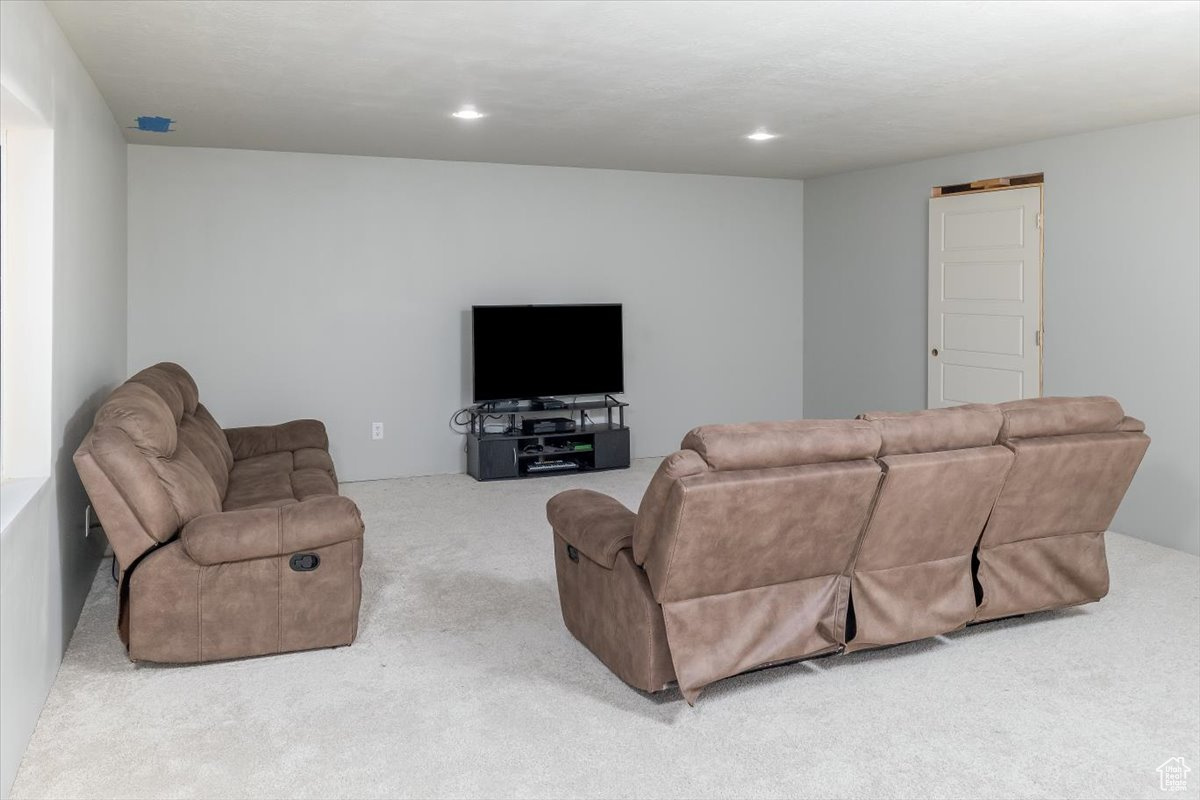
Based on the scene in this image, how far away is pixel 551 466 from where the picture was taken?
7.12m

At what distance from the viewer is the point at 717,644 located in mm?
3137

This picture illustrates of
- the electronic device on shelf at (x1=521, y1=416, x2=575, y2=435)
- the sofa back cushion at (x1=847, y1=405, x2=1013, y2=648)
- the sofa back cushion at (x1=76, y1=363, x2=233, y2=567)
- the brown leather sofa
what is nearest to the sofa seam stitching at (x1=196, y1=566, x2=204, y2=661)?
the brown leather sofa

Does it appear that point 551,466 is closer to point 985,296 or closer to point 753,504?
point 985,296

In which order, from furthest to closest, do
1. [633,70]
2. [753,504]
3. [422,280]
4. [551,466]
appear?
[551,466] → [422,280] → [633,70] → [753,504]

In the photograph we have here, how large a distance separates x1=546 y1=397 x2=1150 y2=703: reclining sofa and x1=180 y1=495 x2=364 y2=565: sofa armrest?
789mm

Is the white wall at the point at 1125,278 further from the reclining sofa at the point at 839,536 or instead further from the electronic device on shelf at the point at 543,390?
the electronic device on shelf at the point at 543,390

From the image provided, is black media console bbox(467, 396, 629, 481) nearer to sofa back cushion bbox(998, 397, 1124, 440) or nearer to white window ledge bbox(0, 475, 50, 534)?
white window ledge bbox(0, 475, 50, 534)

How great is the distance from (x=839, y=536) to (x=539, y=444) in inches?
164

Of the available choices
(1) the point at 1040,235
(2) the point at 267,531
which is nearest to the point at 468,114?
(2) the point at 267,531

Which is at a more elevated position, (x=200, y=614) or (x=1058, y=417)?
(x=1058, y=417)

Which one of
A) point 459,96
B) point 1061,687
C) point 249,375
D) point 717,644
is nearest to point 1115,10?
point 1061,687

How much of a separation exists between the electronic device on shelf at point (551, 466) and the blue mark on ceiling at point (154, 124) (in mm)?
3151

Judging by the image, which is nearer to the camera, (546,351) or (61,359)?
(61,359)

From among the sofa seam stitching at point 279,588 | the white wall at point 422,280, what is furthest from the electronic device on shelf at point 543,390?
the sofa seam stitching at point 279,588
